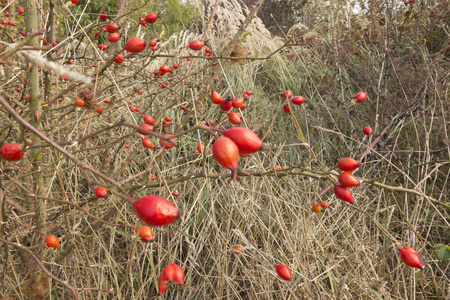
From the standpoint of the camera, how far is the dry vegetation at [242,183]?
4.16ft

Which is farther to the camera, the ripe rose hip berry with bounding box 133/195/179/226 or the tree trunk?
the tree trunk

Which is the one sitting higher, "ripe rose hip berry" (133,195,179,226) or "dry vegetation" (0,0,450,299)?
"ripe rose hip berry" (133,195,179,226)

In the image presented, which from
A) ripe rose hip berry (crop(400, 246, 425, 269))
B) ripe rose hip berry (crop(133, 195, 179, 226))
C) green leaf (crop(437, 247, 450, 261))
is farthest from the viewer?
green leaf (crop(437, 247, 450, 261))

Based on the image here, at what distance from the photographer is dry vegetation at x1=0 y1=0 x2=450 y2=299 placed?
4.16 ft

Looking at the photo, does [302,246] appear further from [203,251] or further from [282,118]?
[282,118]

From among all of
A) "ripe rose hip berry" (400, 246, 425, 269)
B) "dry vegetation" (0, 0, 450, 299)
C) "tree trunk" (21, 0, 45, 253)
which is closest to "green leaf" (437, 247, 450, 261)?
"dry vegetation" (0, 0, 450, 299)

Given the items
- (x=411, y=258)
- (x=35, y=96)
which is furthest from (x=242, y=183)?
(x=35, y=96)

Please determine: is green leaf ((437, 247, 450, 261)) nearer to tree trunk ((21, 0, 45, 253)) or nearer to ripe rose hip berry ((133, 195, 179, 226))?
ripe rose hip berry ((133, 195, 179, 226))

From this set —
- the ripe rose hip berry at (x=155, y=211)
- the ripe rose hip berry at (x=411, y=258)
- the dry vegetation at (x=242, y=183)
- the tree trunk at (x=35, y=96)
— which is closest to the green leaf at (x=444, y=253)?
the dry vegetation at (x=242, y=183)

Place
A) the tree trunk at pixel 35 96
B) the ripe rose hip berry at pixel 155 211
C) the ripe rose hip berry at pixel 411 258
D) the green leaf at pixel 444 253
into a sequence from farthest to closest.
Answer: the green leaf at pixel 444 253, the tree trunk at pixel 35 96, the ripe rose hip berry at pixel 411 258, the ripe rose hip berry at pixel 155 211

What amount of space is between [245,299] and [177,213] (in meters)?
1.26

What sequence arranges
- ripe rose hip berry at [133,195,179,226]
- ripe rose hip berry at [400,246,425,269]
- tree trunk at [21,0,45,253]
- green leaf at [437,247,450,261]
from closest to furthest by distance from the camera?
ripe rose hip berry at [133,195,179,226] → ripe rose hip berry at [400,246,425,269] → tree trunk at [21,0,45,253] → green leaf at [437,247,450,261]

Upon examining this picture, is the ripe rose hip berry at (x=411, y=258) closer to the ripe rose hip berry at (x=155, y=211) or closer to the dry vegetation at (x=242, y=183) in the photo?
the dry vegetation at (x=242, y=183)

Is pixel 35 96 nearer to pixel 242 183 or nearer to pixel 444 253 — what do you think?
pixel 242 183
